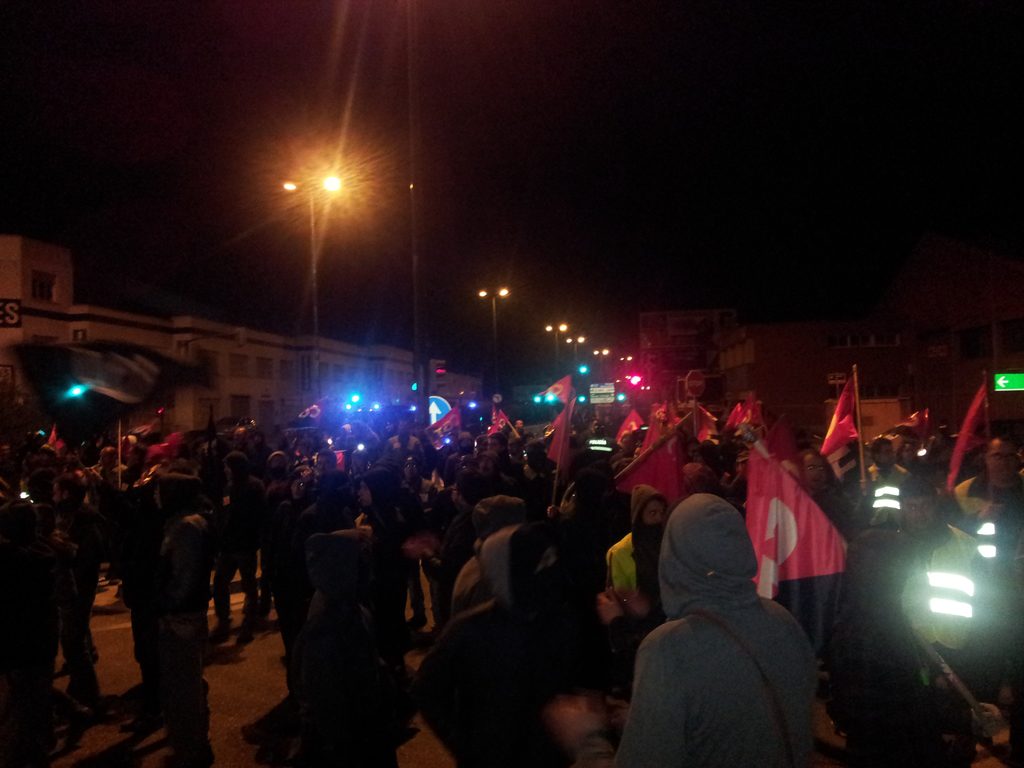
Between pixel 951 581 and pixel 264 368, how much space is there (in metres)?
49.8

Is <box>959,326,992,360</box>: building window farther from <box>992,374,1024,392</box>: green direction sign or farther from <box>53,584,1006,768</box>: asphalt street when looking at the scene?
<box>53,584,1006,768</box>: asphalt street

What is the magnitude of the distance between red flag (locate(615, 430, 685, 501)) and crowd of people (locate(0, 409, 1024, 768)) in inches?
8.0

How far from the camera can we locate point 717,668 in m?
2.41

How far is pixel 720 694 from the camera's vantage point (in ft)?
7.86

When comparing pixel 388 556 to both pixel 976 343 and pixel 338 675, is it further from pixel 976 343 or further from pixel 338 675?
pixel 976 343

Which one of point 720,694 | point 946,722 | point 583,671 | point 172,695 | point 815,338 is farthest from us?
point 815,338

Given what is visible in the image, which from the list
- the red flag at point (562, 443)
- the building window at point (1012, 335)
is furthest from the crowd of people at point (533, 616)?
the building window at point (1012, 335)

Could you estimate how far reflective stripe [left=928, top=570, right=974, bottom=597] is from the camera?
5.50 m

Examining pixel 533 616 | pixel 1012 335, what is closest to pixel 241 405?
pixel 1012 335

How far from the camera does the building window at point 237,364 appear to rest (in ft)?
154

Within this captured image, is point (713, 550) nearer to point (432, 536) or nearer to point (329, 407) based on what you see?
point (432, 536)

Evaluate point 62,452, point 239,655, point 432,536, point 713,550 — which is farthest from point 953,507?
point 62,452

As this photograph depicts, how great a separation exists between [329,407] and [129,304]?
559 inches

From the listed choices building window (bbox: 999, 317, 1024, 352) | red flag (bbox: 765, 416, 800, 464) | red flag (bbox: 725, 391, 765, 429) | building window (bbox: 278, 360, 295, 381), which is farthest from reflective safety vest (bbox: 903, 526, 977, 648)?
building window (bbox: 278, 360, 295, 381)
